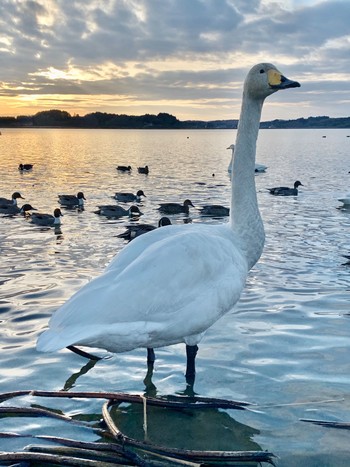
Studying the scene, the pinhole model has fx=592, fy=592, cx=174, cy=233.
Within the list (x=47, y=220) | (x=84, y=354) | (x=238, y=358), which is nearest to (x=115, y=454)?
(x=84, y=354)

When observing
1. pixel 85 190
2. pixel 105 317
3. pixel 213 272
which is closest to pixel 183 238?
pixel 213 272

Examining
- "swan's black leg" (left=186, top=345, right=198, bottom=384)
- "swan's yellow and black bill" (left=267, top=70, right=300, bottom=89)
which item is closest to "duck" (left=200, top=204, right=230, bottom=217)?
"swan's yellow and black bill" (left=267, top=70, right=300, bottom=89)

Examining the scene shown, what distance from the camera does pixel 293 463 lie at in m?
5.11

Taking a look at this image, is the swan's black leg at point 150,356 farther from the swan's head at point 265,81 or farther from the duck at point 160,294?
the swan's head at point 265,81

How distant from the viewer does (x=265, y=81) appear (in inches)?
279

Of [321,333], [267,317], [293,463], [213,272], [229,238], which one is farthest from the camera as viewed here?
[267,317]

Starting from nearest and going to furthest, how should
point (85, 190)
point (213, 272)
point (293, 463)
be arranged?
point (293, 463) < point (213, 272) < point (85, 190)

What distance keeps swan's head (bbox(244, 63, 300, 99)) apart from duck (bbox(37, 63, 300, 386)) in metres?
1.79

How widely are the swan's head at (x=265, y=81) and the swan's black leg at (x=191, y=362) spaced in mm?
3173

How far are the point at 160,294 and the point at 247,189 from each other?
210 centimetres

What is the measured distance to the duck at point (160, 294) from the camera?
17.5 feet

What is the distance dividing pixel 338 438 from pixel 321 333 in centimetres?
308

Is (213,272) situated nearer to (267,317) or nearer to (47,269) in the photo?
(267,317)

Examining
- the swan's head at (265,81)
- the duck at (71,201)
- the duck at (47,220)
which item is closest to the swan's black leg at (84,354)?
the swan's head at (265,81)
